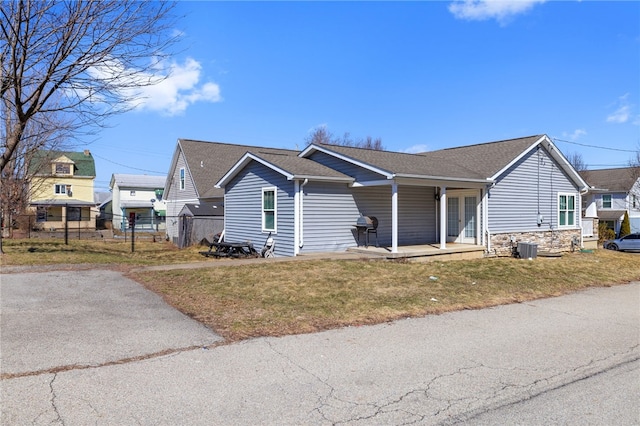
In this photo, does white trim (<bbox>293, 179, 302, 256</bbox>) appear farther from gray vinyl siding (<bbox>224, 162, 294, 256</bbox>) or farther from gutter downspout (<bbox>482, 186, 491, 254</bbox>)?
gutter downspout (<bbox>482, 186, 491, 254</bbox>)

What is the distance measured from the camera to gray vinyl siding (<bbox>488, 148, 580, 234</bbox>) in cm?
1784

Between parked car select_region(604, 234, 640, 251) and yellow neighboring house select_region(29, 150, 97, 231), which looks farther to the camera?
yellow neighboring house select_region(29, 150, 97, 231)

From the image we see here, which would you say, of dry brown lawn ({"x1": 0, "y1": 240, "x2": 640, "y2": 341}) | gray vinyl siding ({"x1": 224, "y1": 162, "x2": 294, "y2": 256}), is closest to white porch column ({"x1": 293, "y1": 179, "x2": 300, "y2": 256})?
gray vinyl siding ({"x1": 224, "y1": 162, "x2": 294, "y2": 256})

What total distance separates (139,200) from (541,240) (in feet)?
125

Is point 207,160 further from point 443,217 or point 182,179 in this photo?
point 443,217

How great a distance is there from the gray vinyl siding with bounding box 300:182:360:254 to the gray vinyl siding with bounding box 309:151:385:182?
1.80 feet

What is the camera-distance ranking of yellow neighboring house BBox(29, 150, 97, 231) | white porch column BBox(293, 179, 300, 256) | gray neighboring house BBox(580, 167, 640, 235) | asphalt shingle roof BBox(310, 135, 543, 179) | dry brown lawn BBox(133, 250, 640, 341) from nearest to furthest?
dry brown lawn BBox(133, 250, 640, 341) < white porch column BBox(293, 179, 300, 256) < asphalt shingle roof BBox(310, 135, 543, 179) < gray neighboring house BBox(580, 167, 640, 235) < yellow neighboring house BBox(29, 150, 97, 231)

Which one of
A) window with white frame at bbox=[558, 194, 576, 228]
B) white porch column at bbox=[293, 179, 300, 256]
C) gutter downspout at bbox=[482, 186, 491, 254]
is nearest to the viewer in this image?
white porch column at bbox=[293, 179, 300, 256]

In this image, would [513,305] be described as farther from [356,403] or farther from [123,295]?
[123,295]

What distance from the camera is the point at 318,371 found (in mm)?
4938

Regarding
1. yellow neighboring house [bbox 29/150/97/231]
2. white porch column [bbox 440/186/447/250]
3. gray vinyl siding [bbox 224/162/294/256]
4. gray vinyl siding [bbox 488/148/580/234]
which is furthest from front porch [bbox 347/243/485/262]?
yellow neighboring house [bbox 29/150/97/231]

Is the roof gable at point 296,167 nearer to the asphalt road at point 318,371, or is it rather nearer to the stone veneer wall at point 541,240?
the stone veneer wall at point 541,240

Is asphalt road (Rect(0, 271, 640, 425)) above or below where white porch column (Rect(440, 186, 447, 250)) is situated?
below

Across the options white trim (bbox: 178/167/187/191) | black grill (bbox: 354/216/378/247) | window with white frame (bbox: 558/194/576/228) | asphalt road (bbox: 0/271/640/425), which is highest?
white trim (bbox: 178/167/187/191)
